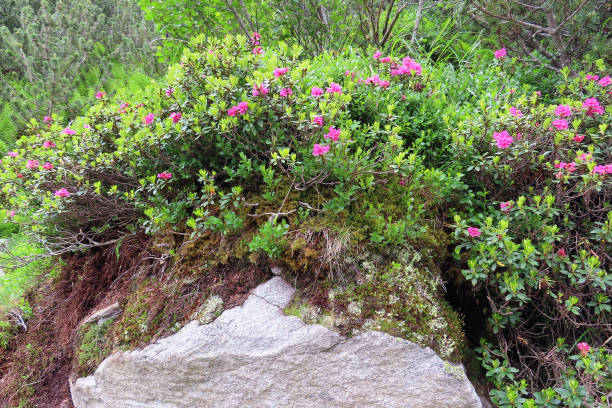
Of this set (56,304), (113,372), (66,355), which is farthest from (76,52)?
(113,372)

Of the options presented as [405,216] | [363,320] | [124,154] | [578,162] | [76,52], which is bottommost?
[76,52]

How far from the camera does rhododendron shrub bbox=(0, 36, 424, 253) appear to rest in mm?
Answer: 2277

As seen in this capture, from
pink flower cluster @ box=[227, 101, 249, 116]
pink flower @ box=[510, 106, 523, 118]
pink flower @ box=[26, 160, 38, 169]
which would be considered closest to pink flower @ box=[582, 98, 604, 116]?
pink flower @ box=[510, 106, 523, 118]

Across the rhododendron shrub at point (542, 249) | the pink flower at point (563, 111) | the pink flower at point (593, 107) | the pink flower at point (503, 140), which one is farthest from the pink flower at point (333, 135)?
the pink flower at point (593, 107)

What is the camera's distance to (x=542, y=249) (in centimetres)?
201

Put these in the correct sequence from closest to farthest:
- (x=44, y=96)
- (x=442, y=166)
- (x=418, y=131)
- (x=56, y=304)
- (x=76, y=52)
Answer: (x=442, y=166) < (x=418, y=131) < (x=56, y=304) < (x=44, y=96) < (x=76, y=52)

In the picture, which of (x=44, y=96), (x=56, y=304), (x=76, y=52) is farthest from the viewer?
(x=76, y=52)

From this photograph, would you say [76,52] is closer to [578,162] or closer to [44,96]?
[44,96]

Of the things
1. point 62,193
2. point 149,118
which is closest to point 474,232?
point 149,118

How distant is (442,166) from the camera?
258cm

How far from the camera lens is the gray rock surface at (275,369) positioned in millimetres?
1868

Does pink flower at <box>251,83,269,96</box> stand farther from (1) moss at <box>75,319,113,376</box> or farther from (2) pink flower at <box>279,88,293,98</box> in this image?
(1) moss at <box>75,319,113,376</box>

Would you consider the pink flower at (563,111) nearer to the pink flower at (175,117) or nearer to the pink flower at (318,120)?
the pink flower at (318,120)

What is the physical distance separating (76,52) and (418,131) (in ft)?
19.7
